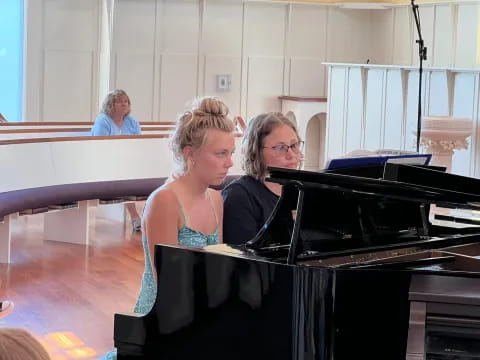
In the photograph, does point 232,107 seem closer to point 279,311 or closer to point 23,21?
point 23,21

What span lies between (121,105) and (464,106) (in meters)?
3.38

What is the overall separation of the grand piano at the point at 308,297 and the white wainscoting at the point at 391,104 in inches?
251

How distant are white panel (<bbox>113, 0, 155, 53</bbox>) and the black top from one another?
8853mm

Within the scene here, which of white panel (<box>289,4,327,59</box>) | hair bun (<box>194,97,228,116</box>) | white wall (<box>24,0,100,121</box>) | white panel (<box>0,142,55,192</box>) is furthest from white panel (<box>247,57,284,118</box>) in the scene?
hair bun (<box>194,97,228,116</box>)

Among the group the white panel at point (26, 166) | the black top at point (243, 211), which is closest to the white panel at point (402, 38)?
the white panel at point (26, 166)

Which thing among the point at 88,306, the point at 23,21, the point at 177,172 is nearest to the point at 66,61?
the point at 23,21

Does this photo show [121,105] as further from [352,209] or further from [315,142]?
[352,209]

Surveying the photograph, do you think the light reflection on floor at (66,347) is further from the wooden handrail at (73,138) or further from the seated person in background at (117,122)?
the seated person in background at (117,122)

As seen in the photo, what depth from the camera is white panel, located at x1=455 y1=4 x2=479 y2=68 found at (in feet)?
36.9

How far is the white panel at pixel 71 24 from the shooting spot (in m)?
11.7

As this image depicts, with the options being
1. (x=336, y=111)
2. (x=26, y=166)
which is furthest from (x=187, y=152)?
(x=336, y=111)

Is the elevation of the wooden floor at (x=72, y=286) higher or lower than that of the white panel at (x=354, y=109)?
lower

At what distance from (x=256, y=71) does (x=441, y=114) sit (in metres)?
3.67

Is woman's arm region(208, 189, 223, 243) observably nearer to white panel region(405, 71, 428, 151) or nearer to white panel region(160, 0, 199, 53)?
white panel region(405, 71, 428, 151)
